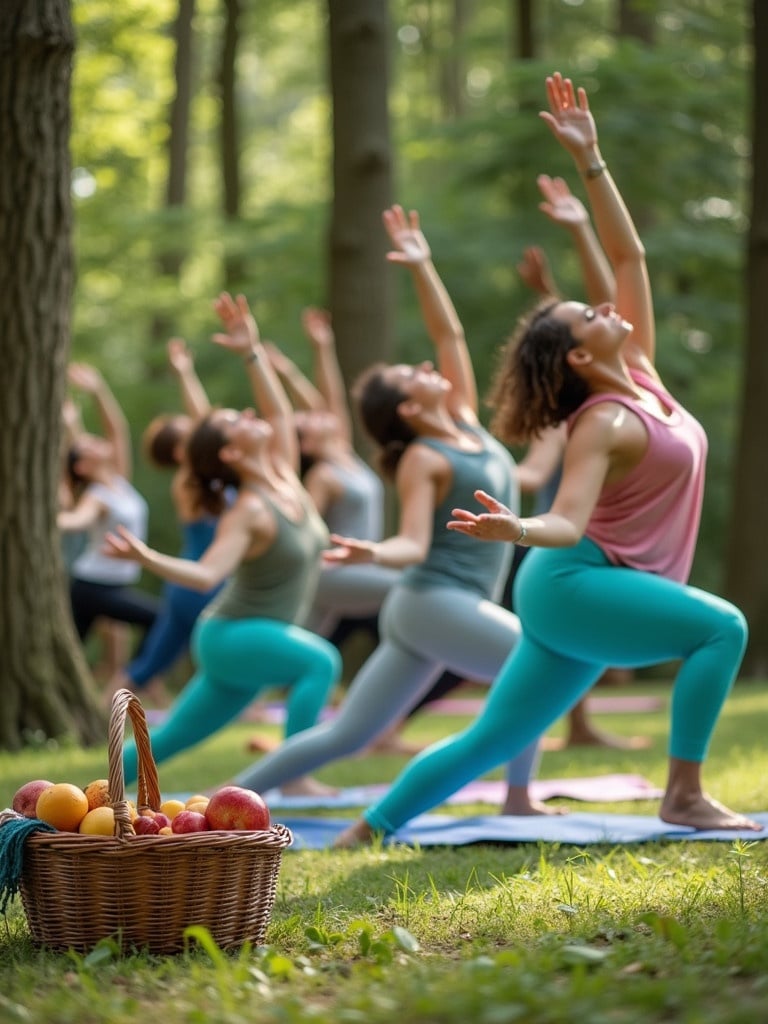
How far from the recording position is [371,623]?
10.5 meters

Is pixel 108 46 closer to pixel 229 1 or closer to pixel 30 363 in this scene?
pixel 229 1

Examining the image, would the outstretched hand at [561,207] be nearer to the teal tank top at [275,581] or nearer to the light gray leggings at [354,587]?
the teal tank top at [275,581]

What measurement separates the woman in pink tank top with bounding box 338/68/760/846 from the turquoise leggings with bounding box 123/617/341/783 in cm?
137

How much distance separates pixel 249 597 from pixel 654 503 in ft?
7.51

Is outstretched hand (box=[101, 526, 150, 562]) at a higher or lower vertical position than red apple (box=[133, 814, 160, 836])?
higher

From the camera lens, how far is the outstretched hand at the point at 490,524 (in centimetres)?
436

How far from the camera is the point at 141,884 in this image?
11.9ft

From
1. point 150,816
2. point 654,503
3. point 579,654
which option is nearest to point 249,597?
point 579,654

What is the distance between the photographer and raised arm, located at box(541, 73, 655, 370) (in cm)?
559

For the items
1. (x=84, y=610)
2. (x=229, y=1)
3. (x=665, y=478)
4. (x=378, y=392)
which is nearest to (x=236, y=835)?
(x=665, y=478)

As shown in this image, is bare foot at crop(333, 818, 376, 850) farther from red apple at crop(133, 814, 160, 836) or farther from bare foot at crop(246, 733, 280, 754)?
bare foot at crop(246, 733, 280, 754)

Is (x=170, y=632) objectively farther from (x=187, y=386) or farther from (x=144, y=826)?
(x=144, y=826)

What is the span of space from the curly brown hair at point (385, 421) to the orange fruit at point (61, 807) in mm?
2800

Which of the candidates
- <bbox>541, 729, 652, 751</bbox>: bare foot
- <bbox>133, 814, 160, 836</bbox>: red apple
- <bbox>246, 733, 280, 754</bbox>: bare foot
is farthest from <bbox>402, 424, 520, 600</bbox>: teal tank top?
<bbox>246, 733, 280, 754</bbox>: bare foot
